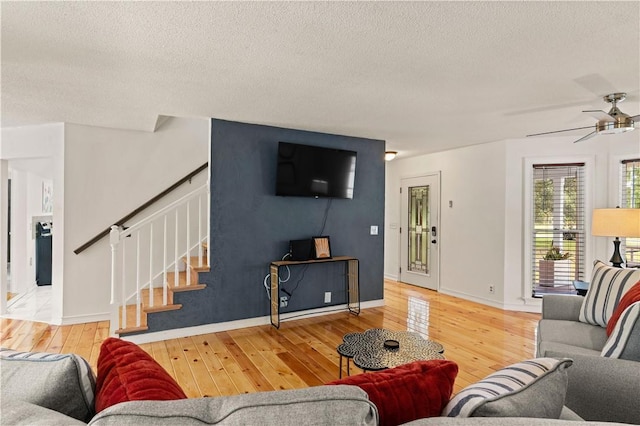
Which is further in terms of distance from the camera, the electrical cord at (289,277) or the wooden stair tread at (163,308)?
the electrical cord at (289,277)

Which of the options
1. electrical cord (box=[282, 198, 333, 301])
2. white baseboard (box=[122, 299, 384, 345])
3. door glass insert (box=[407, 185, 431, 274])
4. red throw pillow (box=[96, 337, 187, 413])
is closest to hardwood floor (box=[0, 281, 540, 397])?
white baseboard (box=[122, 299, 384, 345])

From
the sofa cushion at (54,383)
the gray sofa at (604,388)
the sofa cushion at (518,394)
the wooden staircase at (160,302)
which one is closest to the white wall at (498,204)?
the gray sofa at (604,388)

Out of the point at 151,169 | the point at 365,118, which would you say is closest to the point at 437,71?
the point at 365,118

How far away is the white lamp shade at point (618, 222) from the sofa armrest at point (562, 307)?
1301 mm

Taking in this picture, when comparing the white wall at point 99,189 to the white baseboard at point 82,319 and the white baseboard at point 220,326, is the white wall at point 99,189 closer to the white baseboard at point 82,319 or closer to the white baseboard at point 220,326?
the white baseboard at point 82,319

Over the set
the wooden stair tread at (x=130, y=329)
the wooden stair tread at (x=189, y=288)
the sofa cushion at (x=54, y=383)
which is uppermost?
the sofa cushion at (x=54, y=383)

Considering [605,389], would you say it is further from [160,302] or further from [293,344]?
[160,302]

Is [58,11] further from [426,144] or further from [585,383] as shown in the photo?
→ [426,144]

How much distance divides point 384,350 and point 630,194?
162 inches

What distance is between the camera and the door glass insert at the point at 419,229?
6102mm

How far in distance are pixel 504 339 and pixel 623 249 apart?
6.94 feet

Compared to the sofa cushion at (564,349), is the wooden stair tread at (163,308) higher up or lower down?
lower down

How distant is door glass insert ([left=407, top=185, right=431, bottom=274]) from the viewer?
20.0 feet

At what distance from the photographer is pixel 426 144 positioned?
5.25 meters
